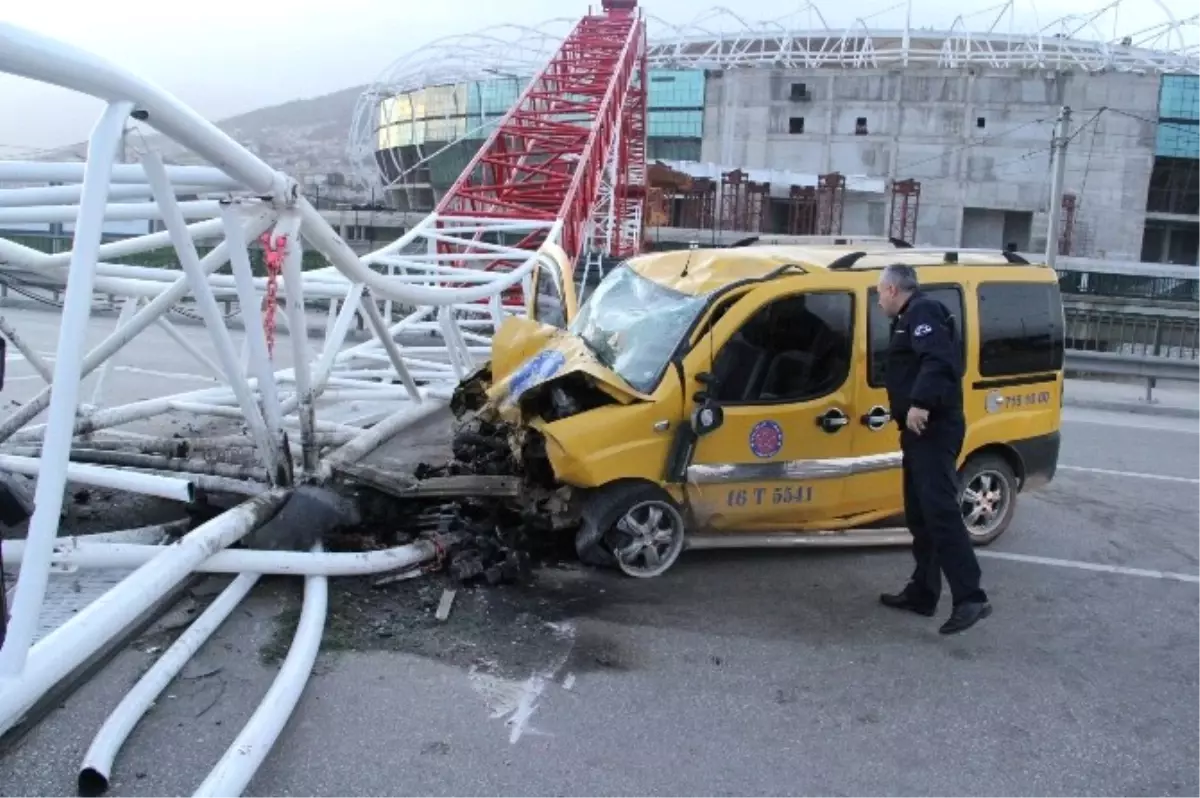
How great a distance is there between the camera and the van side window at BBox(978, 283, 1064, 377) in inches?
240

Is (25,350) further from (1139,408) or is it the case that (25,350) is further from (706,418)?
(1139,408)

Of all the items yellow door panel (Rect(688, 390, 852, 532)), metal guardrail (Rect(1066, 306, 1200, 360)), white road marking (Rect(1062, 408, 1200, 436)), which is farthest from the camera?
metal guardrail (Rect(1066, 306, 1200, 360))

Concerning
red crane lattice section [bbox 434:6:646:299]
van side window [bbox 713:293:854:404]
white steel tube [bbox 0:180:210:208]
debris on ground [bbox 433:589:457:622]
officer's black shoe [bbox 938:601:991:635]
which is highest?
red crane lattice section [bbox 434:6:646:299]

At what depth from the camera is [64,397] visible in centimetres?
345

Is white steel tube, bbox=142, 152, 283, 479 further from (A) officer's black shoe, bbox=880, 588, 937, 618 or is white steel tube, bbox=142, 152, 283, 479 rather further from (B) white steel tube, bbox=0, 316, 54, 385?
(A) officer's black shoe, bbox=880, 588, 937, 618

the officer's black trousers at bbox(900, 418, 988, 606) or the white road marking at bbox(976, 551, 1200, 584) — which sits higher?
the officer's black trousers at bbox(900, 418, 988, 606)

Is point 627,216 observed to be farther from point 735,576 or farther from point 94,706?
point 94,706

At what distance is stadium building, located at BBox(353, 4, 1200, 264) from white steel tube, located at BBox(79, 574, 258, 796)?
137ft

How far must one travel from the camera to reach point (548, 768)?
3.51m

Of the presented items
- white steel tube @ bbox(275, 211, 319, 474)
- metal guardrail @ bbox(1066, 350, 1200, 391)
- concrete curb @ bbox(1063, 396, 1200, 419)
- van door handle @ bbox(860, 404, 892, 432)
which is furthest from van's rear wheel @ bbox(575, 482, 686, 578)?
metal guardrail @ bbox(1066, 350, 1200, 391)

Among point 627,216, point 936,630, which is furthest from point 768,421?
point 627,216

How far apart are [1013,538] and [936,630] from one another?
6.81 feet

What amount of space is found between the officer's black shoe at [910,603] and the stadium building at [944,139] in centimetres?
4079

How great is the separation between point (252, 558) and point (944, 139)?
5287cm
